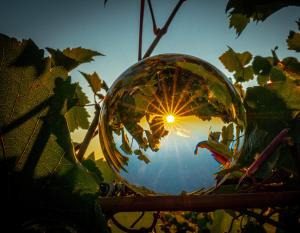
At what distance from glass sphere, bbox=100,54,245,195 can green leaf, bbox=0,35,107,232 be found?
1.11 ft

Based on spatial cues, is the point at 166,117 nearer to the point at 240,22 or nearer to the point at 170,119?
the point at 170,119

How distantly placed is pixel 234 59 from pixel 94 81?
120 cm

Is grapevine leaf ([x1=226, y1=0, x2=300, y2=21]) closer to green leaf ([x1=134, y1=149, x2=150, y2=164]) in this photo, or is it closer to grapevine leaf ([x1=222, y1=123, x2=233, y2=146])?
grapevine leaf ([x1=222, y1=123, x2=233, y2=146])

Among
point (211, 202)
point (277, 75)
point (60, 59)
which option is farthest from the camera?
point (277, 75)

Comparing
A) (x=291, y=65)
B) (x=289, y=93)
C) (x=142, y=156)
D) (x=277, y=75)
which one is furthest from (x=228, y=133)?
(x=291, y=65)

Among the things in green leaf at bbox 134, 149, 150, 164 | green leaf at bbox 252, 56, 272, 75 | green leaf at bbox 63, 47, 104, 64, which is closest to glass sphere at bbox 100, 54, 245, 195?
green leaf at bbox 134, 149, 150, 164

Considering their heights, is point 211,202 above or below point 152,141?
below

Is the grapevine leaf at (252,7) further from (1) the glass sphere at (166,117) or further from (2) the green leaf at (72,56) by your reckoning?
(2) the green leaf at (72,56)

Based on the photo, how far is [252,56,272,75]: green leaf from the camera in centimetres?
208

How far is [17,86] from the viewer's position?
67cm

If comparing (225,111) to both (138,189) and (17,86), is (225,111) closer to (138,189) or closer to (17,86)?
(138,189)

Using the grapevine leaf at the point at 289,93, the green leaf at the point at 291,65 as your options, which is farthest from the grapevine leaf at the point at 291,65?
the grapevine leaf at the point at 289,93

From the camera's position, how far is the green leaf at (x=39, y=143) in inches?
26.0

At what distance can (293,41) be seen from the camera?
162 centimetres
